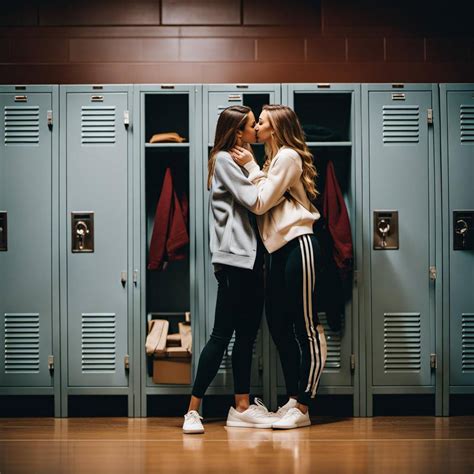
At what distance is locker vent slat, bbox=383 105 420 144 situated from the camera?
3.91 m

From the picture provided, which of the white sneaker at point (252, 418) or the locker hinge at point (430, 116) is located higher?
the locker hinge at point (430, 116)

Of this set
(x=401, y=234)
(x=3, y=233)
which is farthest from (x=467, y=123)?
(x=3, y=233)

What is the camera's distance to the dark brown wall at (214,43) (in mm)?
4457

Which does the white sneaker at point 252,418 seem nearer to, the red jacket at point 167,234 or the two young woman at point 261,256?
the two young woman at point 261,256

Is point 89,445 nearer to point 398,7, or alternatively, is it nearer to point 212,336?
point 212,336

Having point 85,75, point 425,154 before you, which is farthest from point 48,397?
point 425,154

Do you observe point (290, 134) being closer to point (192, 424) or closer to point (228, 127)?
point (228, 127)

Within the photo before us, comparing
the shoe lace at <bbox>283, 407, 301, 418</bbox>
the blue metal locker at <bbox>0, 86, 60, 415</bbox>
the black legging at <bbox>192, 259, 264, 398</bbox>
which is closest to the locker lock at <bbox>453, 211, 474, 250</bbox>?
the black legging at <bbox>192, 259, 264, 398</bbox>

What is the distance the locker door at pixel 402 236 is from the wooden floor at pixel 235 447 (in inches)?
14.4

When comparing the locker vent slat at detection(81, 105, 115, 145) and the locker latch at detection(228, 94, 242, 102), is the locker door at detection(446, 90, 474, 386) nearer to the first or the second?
the locker latch at detection(228, 94, 242, 102)

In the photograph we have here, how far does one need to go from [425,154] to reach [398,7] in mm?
1225

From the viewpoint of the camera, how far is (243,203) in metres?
3.41

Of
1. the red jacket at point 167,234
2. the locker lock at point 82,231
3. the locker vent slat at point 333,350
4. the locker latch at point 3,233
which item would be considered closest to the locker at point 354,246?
the locker vent slat at point 333,350

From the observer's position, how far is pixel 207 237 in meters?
3.89
